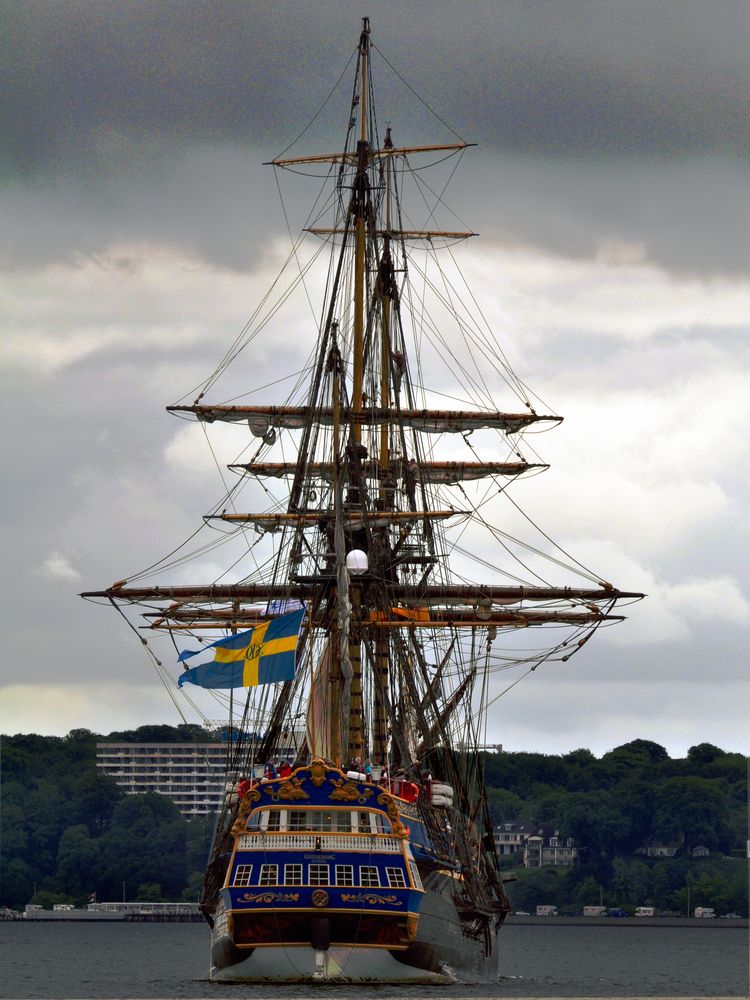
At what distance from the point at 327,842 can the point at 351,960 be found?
4.31m

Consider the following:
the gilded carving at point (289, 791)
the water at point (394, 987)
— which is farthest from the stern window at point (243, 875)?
the water at point (394, 987)

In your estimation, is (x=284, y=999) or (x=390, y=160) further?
(x=390, y=160)

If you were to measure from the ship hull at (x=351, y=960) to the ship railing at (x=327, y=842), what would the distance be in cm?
349

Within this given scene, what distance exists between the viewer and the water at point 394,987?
87500 mm

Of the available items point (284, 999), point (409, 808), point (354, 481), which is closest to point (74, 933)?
point (354, 481)

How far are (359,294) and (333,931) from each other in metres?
36.6

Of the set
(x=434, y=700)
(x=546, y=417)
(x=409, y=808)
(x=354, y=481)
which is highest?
(x=546, y=417)

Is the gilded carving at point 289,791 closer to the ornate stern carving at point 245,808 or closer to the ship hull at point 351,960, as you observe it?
the ornate stern carving at point 245,808

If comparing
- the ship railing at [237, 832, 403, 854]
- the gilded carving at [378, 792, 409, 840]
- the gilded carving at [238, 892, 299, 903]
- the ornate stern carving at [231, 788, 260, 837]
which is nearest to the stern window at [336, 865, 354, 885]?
the ship railing at [237, 832, 403, 854]

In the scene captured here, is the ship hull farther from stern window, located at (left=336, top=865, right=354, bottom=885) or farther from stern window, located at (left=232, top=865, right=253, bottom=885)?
stern window, located at (left=232, top=865, right=253, bottom=885)

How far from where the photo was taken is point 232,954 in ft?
265

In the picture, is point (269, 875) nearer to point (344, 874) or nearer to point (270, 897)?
point (270, 897)

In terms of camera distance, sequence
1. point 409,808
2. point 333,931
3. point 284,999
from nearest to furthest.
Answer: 1. point 284,999
2. point 333,931
3. point 409,808

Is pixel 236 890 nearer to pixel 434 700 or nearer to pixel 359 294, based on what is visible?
pixel 434 700
